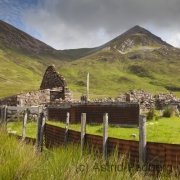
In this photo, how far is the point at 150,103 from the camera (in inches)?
1059

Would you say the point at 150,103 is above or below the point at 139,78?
below

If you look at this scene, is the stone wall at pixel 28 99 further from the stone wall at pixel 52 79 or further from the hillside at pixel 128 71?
the hillside at pixel 128 71

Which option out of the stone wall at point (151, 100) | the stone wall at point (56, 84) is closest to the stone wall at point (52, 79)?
the stone wall at point (56, 84)

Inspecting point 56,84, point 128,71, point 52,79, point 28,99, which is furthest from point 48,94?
point 128,71

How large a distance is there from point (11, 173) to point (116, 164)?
1925 millimetres

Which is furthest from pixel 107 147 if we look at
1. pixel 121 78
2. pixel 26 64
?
pixel 26 64

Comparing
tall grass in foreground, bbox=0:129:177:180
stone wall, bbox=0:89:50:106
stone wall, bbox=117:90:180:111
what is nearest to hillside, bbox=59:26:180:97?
stone wall, bbox=117:90:180:111

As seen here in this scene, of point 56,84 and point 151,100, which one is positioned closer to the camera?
point 56,84

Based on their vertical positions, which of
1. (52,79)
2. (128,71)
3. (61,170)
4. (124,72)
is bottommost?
(61,170)

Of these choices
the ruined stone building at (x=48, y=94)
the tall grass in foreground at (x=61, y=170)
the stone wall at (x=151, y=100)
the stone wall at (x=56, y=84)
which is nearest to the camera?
the tall grass in foreground at (x=61, y=170)

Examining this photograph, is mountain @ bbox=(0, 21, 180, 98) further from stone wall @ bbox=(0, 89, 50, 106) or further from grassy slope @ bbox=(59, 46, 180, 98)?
stone wall @ bbox=(0, 89, 50, 106)

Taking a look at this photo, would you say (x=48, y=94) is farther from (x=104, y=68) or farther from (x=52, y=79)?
(x=104, y=68)

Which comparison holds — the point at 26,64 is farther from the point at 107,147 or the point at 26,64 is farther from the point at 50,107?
the point at 107,147

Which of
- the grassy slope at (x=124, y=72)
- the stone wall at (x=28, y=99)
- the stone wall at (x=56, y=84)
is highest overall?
the grassy slope at (x=124, y=72)
